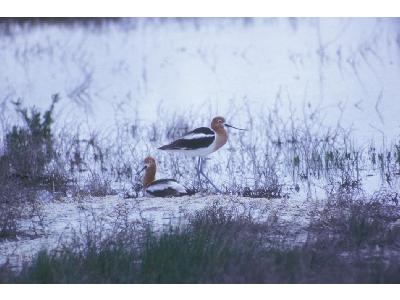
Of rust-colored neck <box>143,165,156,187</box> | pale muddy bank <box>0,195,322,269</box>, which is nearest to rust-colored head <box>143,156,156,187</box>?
rust-colored neck <box>143,165,156,187</box>

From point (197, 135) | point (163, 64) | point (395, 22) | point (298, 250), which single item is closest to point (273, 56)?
point (163, 64)

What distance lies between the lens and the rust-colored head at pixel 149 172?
20.6 ft

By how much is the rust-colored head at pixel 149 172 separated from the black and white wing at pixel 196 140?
0.23 meters

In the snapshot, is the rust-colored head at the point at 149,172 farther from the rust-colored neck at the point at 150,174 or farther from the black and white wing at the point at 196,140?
the black and white wing at the point at 196,140

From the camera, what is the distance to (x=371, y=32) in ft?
22.8

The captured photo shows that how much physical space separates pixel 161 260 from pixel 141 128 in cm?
319

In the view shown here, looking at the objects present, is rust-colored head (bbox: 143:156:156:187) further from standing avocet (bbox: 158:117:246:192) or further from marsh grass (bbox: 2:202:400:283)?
marsh grass (bbox: 2:202:400:283)

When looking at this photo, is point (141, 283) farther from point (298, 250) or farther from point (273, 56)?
point (273, 56)

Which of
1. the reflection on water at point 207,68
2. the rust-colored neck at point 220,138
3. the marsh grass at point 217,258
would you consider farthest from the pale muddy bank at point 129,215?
the reflection on water at point 207,68

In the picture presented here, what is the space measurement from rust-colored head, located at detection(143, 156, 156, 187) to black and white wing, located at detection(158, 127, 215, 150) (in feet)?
0.76

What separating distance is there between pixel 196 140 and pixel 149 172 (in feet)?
1.53

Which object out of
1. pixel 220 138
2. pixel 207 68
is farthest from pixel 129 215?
pixel 207 68

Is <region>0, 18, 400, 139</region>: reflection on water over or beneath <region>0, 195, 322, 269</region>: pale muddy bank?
over

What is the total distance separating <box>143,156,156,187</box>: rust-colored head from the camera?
629 centimetres
